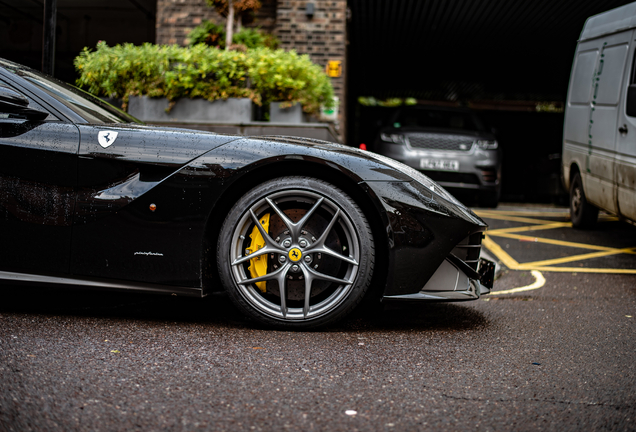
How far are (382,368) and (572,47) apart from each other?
16742 mm

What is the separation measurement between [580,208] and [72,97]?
20.9ft

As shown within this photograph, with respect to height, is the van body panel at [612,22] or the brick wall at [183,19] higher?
the brick wall at [183,19]

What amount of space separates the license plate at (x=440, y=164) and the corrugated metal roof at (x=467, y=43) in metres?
4.75

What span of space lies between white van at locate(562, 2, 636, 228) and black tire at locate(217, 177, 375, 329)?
12.5 ft

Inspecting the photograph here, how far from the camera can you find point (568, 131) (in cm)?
788

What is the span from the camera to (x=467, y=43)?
56.0 ft

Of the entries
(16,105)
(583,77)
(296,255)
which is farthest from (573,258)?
(16,105)

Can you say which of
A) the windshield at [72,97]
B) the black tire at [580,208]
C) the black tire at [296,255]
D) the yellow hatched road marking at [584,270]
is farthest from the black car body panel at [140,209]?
the black tire at [580,208]

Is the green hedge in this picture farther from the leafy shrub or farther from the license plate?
the license plate

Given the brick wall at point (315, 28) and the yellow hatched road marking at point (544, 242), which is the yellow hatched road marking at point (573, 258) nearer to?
the yellow hatched road marking at point (544, 242)

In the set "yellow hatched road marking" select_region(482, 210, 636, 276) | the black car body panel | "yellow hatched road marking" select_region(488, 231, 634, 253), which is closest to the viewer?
the black car body panel

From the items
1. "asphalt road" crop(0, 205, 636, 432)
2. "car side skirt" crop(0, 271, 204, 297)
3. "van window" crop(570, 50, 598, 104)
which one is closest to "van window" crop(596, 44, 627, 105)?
"van window" crop(570, 50, 598, 104)

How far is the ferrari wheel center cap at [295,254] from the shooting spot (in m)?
2.91

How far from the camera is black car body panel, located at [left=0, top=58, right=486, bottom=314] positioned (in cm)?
289
